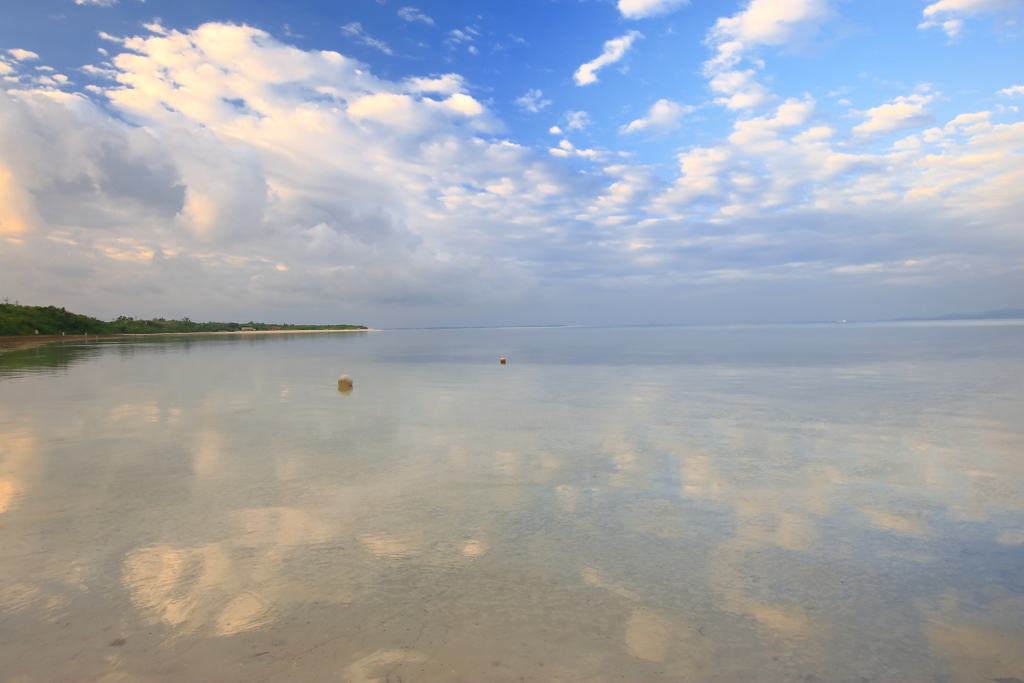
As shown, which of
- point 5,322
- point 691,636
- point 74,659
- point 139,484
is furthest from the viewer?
point 5,322

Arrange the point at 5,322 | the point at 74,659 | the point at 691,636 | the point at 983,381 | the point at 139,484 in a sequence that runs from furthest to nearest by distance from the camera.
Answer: the point at 5,322 → the point at 983,381 → the point at 139,484 → the point at 691,636 → the point at 74,659

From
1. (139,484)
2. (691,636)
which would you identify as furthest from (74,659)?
(139,484)

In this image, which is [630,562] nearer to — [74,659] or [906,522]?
[906,522]

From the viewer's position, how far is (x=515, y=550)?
672cm

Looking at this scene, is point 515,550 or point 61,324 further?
point 61,324

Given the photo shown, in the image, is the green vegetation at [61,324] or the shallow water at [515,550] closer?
the shallow water at [515,550]

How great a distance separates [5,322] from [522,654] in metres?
106

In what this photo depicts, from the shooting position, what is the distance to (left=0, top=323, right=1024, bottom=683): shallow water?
15.2ft

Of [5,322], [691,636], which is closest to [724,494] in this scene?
[691,636]

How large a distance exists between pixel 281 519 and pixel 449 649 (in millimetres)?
4204

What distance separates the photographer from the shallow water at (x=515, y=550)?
463 centimetres

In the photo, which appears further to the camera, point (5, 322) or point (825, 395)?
point (5, 322)

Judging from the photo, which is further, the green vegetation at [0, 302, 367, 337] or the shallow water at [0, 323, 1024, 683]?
the green vegetation at [0, 302, 367, 337]

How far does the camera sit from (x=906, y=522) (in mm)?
7645
